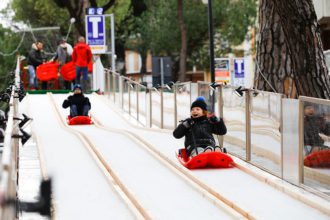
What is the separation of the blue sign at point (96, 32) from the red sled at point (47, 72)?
9.10 ft

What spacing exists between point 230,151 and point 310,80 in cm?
197

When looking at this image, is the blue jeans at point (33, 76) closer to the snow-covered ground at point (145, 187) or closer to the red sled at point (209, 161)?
the snow-covered ground at point (145, 187)

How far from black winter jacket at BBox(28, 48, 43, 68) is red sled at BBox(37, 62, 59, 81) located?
670 mm

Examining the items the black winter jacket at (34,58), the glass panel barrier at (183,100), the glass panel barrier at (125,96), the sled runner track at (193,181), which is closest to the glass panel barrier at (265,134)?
the sled runner track at (193,181)

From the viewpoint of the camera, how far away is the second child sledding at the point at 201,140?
389 inches

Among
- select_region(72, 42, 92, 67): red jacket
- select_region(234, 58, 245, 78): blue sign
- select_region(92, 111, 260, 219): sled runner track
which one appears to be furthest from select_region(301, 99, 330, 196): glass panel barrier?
select_region(72, 42, 92, 67): red jacket

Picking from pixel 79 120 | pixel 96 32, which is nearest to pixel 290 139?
pixel 79 120

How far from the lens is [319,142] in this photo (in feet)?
26.1

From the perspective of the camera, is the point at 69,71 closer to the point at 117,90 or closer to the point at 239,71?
the point at 117,90

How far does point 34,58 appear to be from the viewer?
2355cm

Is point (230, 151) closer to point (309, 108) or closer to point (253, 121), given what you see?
point (253, 121)

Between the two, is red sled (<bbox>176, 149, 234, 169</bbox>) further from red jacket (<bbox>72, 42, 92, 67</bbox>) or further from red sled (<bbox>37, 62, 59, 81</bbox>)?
red sled (<bbox>37, 62, 59, 81</bbox>)

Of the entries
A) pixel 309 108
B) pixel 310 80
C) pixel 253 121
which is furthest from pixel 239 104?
pixel 309 108

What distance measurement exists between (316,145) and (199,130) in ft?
8.31
